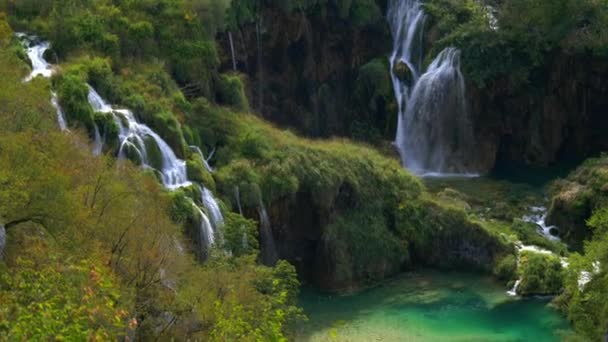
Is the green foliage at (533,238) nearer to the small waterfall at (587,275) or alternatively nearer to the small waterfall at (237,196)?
the small waterfall at (587,275)

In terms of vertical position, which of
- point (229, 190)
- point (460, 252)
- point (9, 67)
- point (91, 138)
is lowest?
point (460, 252)

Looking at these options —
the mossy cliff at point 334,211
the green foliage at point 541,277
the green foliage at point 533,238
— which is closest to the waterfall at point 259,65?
the mossy cliff at point 334,211

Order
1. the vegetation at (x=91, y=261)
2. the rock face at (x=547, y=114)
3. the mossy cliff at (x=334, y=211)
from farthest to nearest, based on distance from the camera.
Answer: the rock face at (x=547, y=114) → the mossy cliff at (x=334, y=211) → the vegetation at (x=91, y=261)

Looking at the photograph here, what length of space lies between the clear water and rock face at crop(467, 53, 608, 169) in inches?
569

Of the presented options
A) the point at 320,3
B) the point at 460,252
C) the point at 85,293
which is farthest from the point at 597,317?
the point at 320,3

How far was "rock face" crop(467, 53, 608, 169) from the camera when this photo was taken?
154ft

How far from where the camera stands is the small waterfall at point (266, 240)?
3312 cm

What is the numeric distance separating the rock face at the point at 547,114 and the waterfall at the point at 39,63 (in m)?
22.0

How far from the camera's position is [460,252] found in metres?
35.5

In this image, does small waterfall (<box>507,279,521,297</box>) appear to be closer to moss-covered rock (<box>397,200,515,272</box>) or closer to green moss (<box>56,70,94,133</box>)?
moss-covered rock (<box>397,200,515,272</box>)

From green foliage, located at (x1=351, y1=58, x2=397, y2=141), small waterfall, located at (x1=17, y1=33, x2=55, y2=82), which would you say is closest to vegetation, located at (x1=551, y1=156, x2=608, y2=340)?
small waterfall, located at (x1=17, y1=33, x2=55, y2=82)

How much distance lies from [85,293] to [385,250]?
848 inches

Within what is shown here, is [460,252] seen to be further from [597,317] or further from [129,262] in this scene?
[129,262]

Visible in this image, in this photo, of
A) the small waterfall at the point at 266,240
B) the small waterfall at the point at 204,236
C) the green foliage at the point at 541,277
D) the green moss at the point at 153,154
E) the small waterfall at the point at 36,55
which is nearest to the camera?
the small waterfall at the point at 204,236
